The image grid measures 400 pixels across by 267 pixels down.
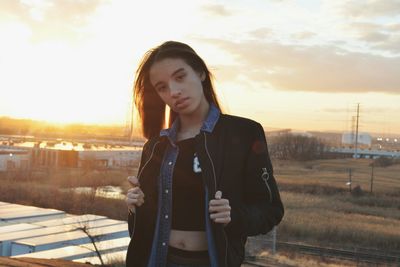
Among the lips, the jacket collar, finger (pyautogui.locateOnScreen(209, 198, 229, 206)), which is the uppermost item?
the lips

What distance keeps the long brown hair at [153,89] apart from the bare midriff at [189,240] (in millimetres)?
353

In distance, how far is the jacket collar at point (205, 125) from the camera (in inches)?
49.3

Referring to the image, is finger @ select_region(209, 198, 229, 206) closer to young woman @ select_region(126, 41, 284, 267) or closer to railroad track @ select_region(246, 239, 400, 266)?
young woman @ select_region(126, 41, 284, 267)

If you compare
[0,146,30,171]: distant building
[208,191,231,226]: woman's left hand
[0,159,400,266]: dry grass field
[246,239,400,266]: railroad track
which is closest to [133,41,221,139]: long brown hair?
[208,191,231,226]: woman's left hand

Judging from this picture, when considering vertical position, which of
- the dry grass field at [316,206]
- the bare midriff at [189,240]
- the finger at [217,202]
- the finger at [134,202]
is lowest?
the dry grass field at [316,206]

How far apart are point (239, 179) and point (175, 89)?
300mm

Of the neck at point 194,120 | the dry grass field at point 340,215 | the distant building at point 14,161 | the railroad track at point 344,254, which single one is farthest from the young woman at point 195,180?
the distant building at point 14,161

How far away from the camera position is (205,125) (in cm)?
126

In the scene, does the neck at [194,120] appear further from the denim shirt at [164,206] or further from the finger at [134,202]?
the finger at [134,202]

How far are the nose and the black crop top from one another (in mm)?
154

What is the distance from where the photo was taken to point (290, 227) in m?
15.7

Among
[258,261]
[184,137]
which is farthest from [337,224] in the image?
[184,137]

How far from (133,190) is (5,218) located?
417 inches

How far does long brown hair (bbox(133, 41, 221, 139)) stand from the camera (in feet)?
4.29
